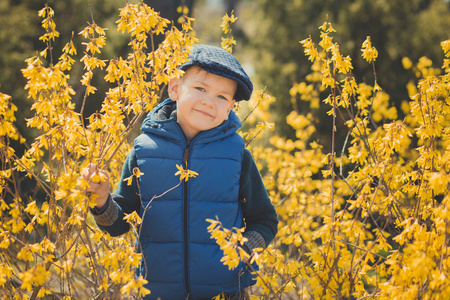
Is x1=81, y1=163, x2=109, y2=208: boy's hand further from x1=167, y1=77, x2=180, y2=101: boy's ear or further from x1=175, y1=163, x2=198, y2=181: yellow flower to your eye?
x1=167, y1=77, x2=180, y2=101: boy's ear

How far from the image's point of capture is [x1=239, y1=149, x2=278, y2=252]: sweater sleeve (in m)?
2.23

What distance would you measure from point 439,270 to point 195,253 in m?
0.96

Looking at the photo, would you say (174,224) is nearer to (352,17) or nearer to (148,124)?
(148,124)

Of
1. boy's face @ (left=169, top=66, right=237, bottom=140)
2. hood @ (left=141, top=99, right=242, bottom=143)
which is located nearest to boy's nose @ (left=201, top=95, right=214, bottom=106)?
boy's face @ (left=169, top=66, right=237, bottom=140)

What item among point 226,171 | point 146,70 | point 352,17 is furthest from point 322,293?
point 352,17

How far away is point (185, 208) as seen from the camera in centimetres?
204

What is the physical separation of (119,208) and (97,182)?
10.0 inches

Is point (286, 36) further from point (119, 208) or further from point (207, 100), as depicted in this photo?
point (119, 208)

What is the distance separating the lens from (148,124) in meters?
2.18

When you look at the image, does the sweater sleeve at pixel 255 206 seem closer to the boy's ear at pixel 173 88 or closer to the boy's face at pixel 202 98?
the boy's face at pixel 202 98

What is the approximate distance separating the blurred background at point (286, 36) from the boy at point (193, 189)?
2721 millimetres

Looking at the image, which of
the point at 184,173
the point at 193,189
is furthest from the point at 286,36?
the point at 184,173

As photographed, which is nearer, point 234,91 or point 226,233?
point 226,233

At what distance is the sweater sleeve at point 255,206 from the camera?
2229 mm
